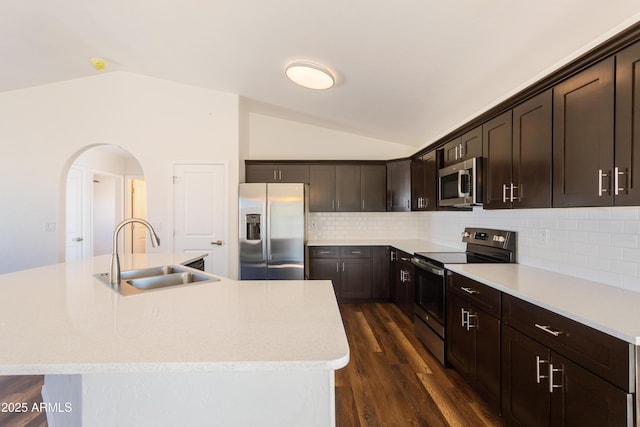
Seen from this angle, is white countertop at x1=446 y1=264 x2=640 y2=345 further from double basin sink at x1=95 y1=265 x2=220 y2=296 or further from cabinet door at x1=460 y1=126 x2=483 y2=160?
double basin sink at x1=95 y1=265 x2=220 y2=296

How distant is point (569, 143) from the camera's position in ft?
5.32

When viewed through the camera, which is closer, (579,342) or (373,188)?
(579,342)

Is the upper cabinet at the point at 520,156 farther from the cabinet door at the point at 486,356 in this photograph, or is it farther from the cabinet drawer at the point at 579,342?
the cabinet door at the point at 486,356

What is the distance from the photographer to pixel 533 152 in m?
1.89

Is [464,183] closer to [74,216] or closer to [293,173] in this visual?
[293,173]

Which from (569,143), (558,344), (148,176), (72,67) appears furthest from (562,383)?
(72,67)

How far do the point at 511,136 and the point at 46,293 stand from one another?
2.96 m

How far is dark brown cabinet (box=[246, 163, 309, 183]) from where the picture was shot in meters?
4.39

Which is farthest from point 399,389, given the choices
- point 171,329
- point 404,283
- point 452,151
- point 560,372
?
point 452,151

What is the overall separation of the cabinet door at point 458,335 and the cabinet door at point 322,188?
2.39m

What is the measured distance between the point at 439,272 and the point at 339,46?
1.97 metres

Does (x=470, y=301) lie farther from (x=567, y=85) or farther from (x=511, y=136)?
(x=567, y=85)

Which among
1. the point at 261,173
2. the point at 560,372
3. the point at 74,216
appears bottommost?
the point at 560,372

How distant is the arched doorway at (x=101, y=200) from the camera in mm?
4727
